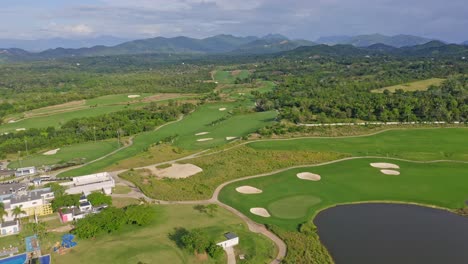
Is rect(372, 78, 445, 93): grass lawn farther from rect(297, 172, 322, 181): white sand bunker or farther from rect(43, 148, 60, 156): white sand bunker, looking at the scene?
rect(43, 148, 60, 156): white sand bunker

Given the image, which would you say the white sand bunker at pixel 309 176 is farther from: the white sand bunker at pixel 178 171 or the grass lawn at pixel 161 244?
the grass lawn at pixel 161 244

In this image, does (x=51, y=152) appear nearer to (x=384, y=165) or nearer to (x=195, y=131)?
(x=195, y=131)

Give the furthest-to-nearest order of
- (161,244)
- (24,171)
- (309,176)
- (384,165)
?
(384,165)
(24,171)
(309,176)
(161,244)

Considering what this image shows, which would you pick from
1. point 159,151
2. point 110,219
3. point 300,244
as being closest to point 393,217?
point 300,244

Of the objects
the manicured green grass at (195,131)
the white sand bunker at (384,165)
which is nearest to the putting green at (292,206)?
the white sand bunker at (384,165)

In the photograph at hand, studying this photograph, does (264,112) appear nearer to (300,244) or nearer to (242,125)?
(242,125)

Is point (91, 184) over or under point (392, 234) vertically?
over

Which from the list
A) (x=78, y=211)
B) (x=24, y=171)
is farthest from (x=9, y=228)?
(x=24, y=171)
